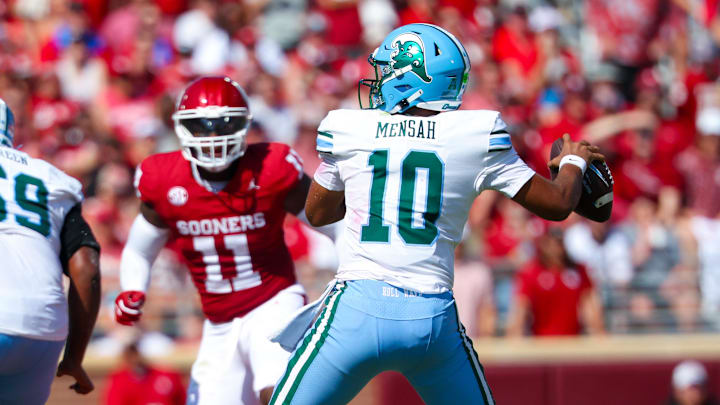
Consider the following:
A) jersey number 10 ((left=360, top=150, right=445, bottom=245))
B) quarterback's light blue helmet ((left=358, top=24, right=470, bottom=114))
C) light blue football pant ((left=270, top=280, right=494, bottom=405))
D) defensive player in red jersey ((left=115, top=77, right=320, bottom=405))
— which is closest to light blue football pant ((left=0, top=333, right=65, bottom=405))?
defensive player in red jersey ((left=115, top=77, right=320, bottom=405))

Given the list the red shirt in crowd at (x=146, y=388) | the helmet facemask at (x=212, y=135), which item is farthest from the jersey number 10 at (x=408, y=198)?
the red shirt in crowd at (x=146, y=388)

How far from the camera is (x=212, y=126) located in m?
4.76

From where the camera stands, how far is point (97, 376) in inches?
325

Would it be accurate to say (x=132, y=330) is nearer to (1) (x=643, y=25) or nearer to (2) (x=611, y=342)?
(2) (x=611, y=342)

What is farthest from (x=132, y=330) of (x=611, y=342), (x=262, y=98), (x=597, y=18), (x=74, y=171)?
(x=597, y=18)

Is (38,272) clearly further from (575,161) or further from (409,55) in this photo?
(575,161)

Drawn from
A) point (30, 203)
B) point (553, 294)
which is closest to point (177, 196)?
point (30, 203)

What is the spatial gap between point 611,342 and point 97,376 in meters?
4.08

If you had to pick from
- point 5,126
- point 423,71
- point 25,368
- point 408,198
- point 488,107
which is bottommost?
point 25,368

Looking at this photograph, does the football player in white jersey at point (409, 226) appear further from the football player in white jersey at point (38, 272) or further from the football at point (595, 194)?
the football player in white jersey at point (38, 272)

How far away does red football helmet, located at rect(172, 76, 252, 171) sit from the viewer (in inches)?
186

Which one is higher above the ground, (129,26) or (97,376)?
(129,26)

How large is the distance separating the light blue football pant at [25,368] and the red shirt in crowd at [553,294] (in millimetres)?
4717

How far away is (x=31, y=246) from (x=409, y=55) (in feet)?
5.40
